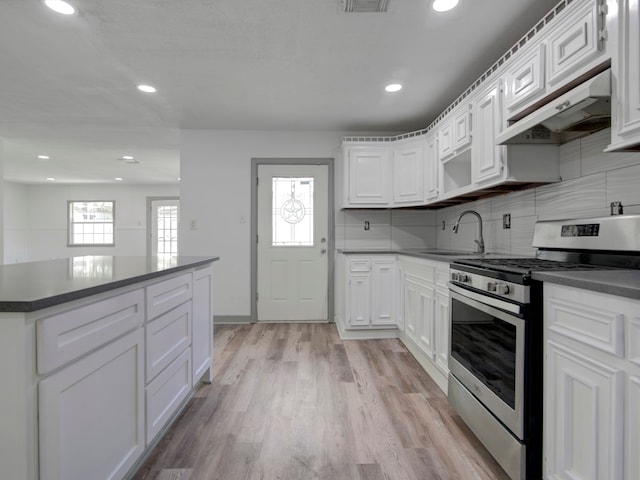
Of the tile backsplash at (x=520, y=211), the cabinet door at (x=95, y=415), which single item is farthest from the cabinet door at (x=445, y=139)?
the cabinet door at (x=95, y=415)

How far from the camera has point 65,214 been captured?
8.32 meters

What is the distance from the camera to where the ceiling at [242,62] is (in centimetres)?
198

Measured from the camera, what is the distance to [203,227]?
4051mm

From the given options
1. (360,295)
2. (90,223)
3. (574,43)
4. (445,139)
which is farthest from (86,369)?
(90,223)

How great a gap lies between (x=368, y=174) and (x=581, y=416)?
113 inches

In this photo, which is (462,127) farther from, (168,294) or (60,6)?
(60,6)

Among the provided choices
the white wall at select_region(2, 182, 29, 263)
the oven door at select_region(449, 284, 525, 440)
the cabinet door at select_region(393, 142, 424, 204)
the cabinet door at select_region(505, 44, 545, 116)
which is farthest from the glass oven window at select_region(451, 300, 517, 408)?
the white wall at select_region(2, 182, 29, 263)

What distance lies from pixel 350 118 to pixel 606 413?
3266 mm

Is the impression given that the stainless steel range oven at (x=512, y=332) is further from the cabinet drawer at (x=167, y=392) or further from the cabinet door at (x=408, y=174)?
the cabinet door at (x=408, y=174)

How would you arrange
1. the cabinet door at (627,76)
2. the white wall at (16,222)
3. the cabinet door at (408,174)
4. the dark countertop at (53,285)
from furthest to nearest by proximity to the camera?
the white wall at (16,222), the cabinet door at (408,174), the cabinet door at (627,76), the dark countertop at (53,285)

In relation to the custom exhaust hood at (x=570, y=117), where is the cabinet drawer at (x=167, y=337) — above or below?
below

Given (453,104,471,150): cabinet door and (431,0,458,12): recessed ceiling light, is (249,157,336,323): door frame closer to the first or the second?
(453,104,471,150): cabinet door

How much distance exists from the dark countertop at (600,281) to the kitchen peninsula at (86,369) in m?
1.52

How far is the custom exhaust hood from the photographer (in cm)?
130
